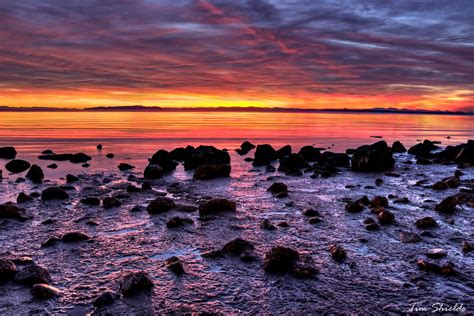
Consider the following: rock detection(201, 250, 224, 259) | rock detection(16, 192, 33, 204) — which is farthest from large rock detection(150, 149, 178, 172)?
rock detection(201, 250, 224, 259)

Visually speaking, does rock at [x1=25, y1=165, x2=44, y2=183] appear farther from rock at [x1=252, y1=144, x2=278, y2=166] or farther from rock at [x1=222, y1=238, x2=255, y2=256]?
rock at [x1=222, y1=238, x2=255, y2=256]

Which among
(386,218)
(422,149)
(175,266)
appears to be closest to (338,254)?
(386,218)

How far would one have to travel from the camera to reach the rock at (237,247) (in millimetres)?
7930

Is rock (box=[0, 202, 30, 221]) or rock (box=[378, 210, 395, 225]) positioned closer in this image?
rock (box=[378, 210, 395, 225])

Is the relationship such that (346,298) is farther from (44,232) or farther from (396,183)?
(396,183)

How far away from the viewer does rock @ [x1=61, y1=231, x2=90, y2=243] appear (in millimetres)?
8523

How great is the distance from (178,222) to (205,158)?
11.6 m

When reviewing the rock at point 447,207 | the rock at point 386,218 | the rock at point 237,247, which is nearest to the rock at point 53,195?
the rock at point 237,247

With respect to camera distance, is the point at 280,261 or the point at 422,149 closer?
the point at 280,261

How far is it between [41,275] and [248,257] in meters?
3.81

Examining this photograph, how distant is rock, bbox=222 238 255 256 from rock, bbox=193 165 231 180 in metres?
9.44

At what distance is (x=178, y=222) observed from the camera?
9828 mm

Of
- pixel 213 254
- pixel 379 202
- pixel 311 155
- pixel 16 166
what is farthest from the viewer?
pixel 311 155

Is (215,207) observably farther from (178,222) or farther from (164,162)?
(164,162)
